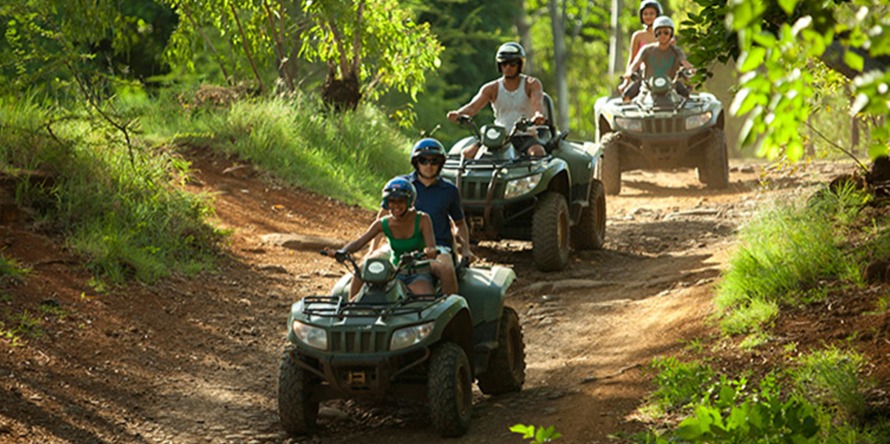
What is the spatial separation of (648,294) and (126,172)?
492 cm

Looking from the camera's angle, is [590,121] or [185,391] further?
[590,121]

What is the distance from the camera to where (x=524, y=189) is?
38.7ft

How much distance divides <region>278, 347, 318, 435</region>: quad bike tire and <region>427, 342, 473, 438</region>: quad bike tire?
0.71 m

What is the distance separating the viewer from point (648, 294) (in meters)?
10.9

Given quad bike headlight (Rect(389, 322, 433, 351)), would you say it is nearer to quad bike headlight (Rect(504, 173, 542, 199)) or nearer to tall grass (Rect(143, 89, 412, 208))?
quad bike headlight (Rect(504, 173, 542, 199))

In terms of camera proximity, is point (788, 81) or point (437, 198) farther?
point (437, 198)

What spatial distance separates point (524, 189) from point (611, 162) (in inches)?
221

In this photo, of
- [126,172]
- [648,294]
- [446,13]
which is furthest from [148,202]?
[446,13]

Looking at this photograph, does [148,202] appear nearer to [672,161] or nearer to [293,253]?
[293,253]

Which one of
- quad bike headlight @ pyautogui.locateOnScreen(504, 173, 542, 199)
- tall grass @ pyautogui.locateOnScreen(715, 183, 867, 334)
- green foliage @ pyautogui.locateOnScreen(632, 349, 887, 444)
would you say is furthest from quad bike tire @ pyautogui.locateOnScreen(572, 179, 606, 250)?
green foliage @ pyautogui.locateOnScreen(632, 349, 887, 444)

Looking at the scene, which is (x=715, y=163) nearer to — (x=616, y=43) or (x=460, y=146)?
(x=460, y=146)

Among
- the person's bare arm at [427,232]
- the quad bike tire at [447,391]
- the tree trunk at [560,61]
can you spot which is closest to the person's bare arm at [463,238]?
the person's bare arm at [427,232]

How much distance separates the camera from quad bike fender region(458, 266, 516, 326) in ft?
26.2

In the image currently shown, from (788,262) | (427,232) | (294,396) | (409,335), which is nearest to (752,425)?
(409,335)
